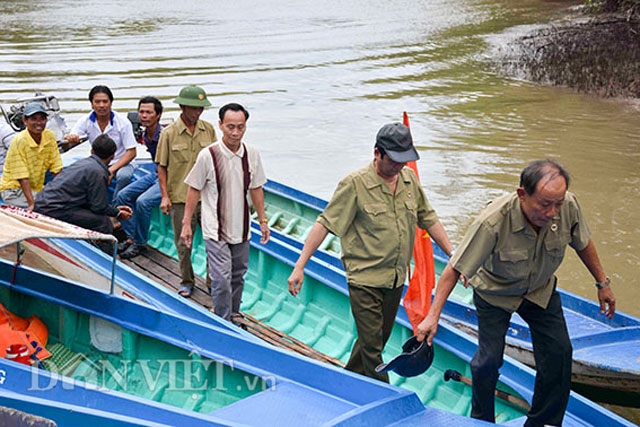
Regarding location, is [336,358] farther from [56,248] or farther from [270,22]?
[270,22]

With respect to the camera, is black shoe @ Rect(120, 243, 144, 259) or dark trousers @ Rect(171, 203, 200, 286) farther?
black shoe @ Rect(120, 243, 144, 259)

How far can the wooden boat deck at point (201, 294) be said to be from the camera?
6245mm

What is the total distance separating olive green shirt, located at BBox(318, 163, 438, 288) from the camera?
4.67 metres

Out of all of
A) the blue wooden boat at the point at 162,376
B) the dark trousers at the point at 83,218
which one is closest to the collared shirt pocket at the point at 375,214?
the blue wooden boat at the point at 162,376

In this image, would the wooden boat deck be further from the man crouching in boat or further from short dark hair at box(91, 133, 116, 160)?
short dark hair at box(91, 133, 116, 160)

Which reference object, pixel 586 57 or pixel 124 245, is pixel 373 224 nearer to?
pixel 124 245

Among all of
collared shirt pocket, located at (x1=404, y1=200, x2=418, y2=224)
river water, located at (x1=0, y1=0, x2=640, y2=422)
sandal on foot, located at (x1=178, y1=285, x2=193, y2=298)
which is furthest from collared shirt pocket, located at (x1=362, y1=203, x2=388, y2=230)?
river water, located at (x1=0, y1=0, x2=640, y2=422)

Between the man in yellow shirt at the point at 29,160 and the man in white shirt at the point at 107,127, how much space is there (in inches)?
19.4

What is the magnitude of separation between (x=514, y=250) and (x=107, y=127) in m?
4.94

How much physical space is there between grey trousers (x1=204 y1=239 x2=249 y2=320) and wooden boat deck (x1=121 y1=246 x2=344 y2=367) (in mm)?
260

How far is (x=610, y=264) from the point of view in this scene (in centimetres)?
987

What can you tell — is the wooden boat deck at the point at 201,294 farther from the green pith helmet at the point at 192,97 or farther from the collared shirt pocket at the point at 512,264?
the collared shirt pocket at the point at 512,264

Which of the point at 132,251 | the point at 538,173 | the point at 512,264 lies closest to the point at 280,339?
the point at 132,251

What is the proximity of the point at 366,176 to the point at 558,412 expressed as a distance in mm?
1680
